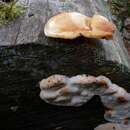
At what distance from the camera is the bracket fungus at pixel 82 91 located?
2.10 m

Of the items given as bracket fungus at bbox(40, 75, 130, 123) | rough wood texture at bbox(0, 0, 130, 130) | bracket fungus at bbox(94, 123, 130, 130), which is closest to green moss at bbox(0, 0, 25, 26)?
rough wood texture at bbox(0, 0, 130, 130)

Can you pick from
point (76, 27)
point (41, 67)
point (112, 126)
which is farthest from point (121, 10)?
point (41, 67)

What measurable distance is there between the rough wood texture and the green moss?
0.04 metres

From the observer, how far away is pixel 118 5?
5.71 meters

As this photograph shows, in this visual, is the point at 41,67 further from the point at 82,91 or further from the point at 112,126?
the point at 112,126

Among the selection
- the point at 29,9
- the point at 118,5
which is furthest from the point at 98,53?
the point at 118,5


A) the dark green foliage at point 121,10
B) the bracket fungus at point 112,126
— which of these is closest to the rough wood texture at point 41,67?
the bracket fungus at point 112,126

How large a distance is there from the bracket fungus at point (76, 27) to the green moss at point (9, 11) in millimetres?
250

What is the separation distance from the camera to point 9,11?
2391mm

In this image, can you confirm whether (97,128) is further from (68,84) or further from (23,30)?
(23,30)

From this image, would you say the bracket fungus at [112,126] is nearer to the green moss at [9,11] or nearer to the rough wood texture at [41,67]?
the rough wood texture at [41,67]

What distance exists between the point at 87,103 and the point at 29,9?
696 millimetres

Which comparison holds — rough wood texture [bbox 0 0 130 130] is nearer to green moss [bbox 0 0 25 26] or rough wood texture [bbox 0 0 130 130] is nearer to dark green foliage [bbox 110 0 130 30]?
green moss [bbox 0 0 25 26]

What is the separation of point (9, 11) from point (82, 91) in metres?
0.69
